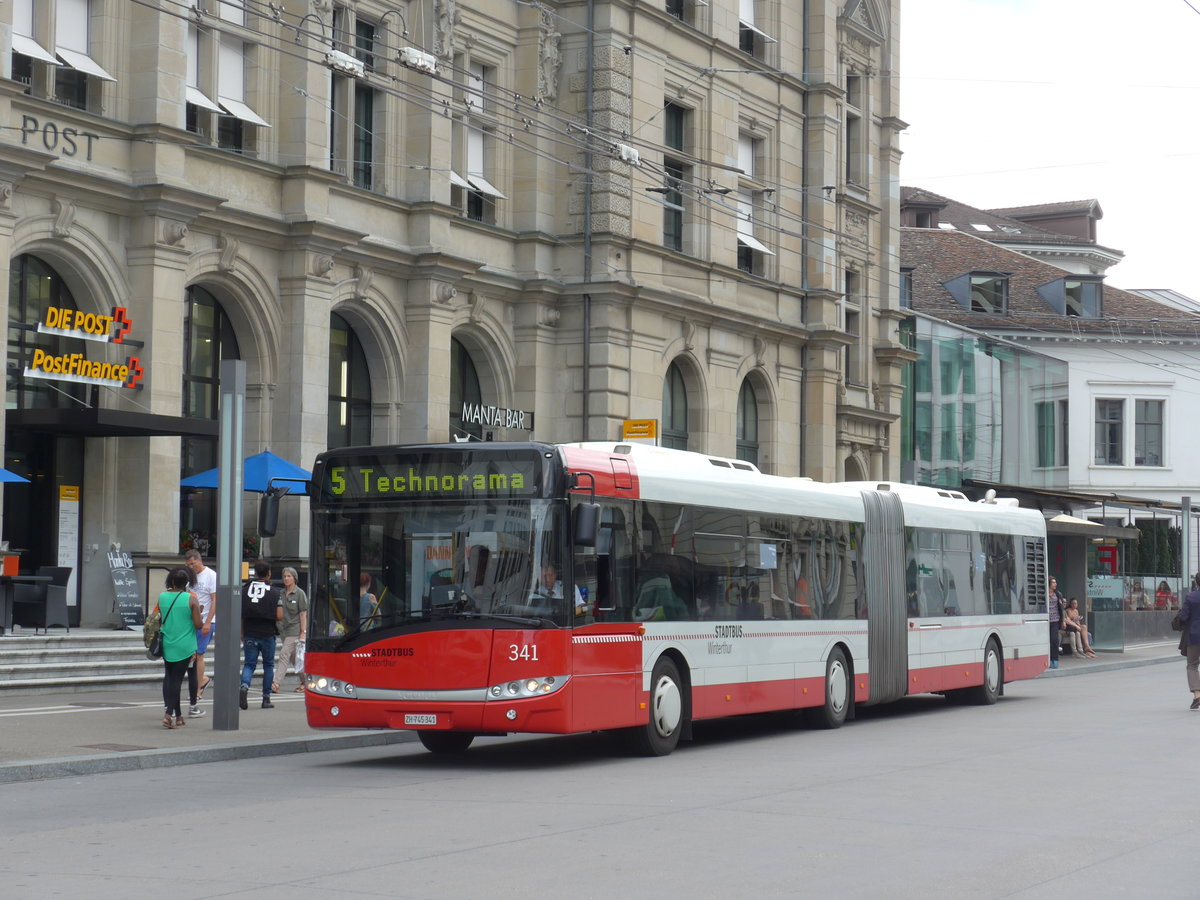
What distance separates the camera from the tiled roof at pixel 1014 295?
222ft

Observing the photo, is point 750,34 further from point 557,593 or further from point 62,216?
point 557,593

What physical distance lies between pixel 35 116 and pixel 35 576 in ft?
21.2

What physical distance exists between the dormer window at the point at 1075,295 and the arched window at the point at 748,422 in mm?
30726

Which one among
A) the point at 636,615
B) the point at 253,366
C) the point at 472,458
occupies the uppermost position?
the point at 253,366

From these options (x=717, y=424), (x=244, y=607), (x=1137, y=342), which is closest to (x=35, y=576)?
(x=244, y=607)

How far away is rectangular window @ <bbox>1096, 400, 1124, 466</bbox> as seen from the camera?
70.9 metres

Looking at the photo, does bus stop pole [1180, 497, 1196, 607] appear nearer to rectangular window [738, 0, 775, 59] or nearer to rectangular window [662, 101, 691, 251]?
rectangular window [662, 101, 691, 251]

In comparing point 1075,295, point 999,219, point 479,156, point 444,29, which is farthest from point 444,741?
point 999,219

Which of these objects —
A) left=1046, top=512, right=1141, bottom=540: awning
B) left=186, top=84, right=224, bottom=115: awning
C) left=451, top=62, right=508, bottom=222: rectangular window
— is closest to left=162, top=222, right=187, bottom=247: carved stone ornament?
left=186, top=84, right=224, bottom=115: awning

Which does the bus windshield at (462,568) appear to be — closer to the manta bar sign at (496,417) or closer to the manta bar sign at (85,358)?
the manta bar sign at (85,358)

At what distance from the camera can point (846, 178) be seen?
47.3 meters

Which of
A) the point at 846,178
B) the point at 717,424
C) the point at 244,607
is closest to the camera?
the point at 244,607

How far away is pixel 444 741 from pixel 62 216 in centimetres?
1214

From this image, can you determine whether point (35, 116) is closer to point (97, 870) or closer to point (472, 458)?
point (472, 458)
